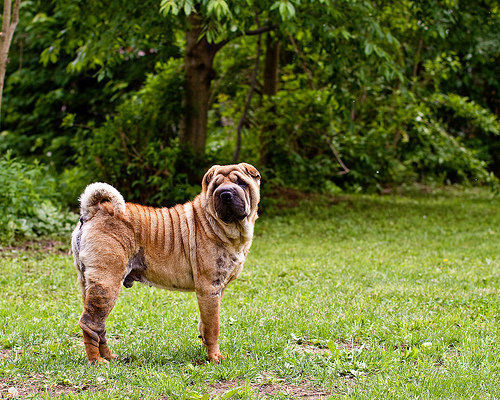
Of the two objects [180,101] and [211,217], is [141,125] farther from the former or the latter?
[211,217]

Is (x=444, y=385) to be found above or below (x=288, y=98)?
below

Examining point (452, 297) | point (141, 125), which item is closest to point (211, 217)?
point (452, 297)

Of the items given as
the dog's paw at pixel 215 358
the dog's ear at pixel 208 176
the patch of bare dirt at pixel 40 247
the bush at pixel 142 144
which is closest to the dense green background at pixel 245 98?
the bush at pixel 142 144

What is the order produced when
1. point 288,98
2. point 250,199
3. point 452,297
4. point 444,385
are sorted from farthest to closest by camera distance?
point 288,98 → point 452,297 → point 250,199 → point 444,385

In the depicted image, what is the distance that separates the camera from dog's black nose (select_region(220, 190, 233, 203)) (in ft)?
13.5

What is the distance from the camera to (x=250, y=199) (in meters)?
4.34

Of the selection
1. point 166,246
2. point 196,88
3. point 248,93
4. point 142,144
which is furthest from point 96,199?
point 248,93

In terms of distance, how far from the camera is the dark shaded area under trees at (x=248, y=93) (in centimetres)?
1070

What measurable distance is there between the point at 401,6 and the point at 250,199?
9.22m

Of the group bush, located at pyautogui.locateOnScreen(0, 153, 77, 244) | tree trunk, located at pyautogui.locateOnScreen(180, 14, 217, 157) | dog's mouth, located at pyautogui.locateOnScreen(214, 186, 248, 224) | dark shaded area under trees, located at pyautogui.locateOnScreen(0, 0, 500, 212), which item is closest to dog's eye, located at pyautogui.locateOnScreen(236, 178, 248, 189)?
dog's mouth, located at pyautogui.locateOnScreen(214, 186, 248, 224)

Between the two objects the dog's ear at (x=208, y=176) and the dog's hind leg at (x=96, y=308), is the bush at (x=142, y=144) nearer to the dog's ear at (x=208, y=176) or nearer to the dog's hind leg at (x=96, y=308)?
the dog's ear at (x=208, y=176)

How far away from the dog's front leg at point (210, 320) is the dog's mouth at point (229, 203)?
22.6 inches

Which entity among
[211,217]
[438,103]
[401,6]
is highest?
[401,6]

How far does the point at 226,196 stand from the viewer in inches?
163
